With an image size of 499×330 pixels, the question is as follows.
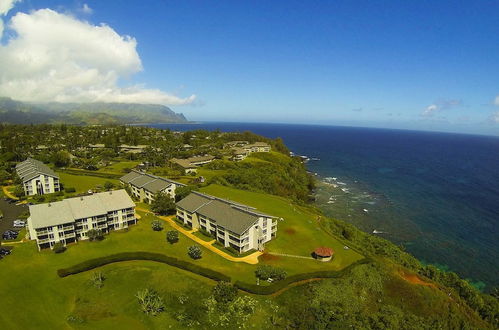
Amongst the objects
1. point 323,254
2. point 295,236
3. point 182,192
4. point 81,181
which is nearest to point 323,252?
point 323,254

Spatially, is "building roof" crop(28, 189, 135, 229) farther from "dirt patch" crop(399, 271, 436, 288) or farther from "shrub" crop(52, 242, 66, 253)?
"dirt patch" crop(399, 271, 436, 288)

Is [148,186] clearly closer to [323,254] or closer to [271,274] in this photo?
[271,274]

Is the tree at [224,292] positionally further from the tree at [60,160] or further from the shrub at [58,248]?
Answer: the tree at [60,160]

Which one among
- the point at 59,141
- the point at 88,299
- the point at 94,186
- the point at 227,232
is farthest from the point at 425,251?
the point at 59,141

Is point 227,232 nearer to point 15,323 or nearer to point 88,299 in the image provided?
point 88,299

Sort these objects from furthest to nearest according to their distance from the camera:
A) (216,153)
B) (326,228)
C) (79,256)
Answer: (216,153)
(326,228)
(79,256)

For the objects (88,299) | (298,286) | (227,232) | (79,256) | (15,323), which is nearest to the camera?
(15,323)
